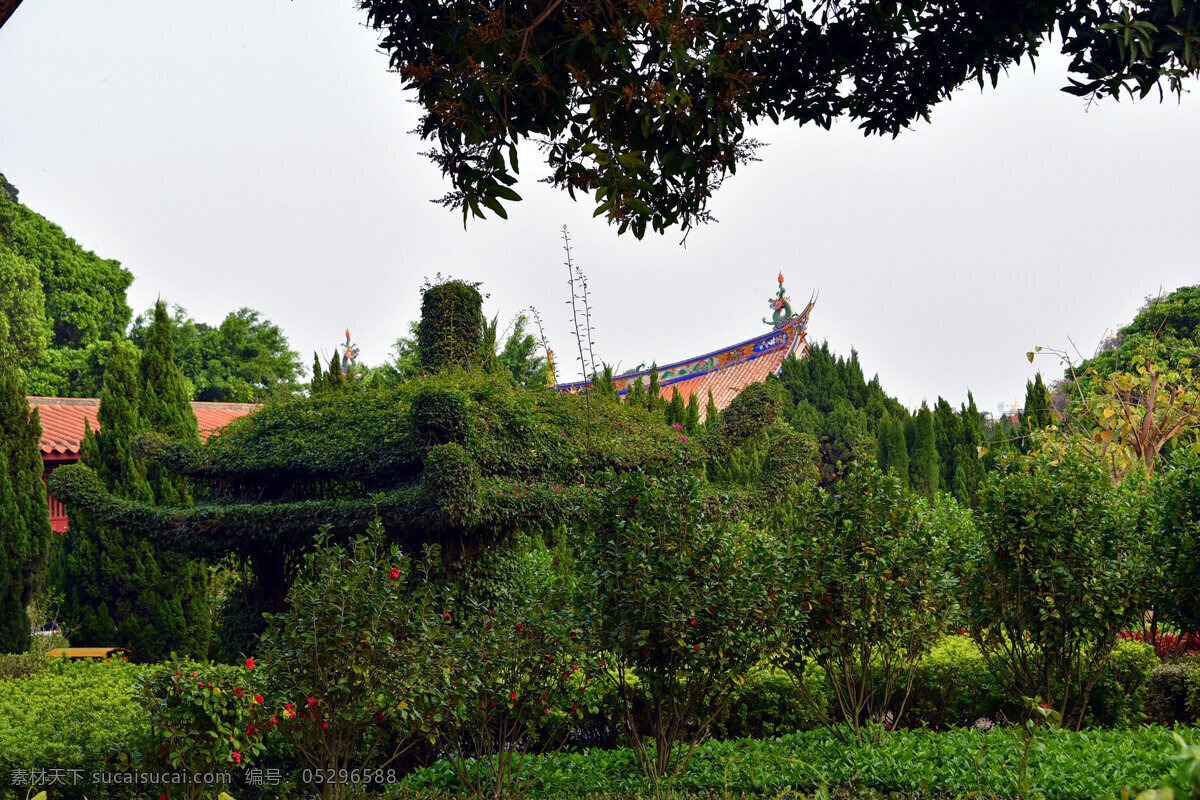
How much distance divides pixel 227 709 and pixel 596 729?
3099 mm

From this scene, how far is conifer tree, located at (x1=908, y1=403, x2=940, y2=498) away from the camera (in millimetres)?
15906

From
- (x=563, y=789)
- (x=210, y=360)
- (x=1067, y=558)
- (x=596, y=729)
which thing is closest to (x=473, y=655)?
(x=563, y=789)

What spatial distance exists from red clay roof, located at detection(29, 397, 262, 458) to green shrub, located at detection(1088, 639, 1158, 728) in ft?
39.9

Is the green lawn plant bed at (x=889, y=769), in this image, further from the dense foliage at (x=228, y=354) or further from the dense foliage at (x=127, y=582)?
the dense foliage at (x=228, y=354)

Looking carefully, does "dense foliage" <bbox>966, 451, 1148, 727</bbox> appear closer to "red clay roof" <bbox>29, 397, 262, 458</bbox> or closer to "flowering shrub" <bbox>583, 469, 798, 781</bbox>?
"flowering shrub" <bbox>583, 469, 798, 781</bbox>

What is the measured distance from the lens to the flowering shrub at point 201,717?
3.82 meters

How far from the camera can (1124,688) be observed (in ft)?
21.0

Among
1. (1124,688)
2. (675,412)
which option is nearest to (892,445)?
(675,412)

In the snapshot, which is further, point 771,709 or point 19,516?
point 19,516

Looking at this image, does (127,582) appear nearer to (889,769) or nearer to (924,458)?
(889,769)

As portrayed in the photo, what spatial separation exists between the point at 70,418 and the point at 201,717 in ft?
52.7

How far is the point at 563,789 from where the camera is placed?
4.84m

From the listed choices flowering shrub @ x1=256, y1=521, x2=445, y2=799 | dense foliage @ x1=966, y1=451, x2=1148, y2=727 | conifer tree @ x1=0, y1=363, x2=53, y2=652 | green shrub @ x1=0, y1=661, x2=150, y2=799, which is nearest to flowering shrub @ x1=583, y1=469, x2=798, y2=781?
flowering shrub @ x1=256, y1=521, x2=445, y2=799

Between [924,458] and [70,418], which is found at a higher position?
[70,418]
